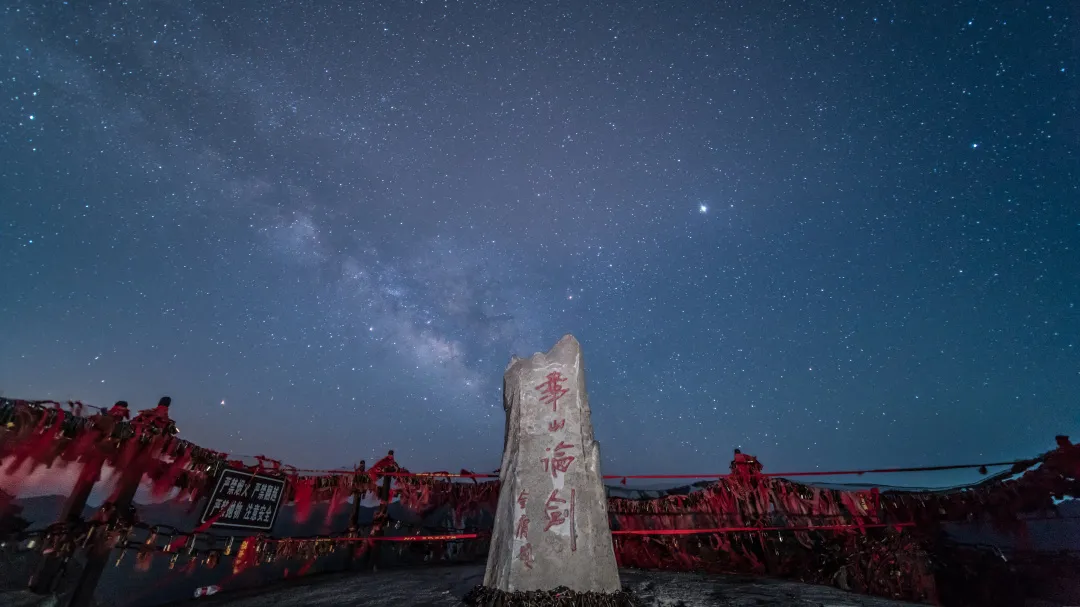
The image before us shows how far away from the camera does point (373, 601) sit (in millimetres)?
7000

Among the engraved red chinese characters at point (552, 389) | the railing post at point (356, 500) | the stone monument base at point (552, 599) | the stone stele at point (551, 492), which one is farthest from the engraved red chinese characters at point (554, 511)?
the railing post at point (356, 500)

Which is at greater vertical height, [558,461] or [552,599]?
[558,461]

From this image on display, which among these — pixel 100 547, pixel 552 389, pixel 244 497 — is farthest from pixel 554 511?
pixel 100 547

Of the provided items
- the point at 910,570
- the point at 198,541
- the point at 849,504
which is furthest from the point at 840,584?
the point at 198,541

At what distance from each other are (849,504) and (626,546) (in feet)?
19.4

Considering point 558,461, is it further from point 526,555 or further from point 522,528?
point 526,555

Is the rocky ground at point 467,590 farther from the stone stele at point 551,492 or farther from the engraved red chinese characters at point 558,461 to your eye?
the engraved red chinese characters at point 558,461

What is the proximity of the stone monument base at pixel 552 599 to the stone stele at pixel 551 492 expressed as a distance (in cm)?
7

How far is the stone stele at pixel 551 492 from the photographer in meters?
5.04

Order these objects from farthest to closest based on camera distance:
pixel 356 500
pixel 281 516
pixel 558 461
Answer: pixel 281 516
pixel 356 500
pixel 558 461

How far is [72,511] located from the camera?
7473 mm

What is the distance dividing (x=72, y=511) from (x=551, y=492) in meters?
9.42

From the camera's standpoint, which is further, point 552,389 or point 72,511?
point 72,511

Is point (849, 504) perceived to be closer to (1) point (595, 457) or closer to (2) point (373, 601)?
(1) point (595, 457)
